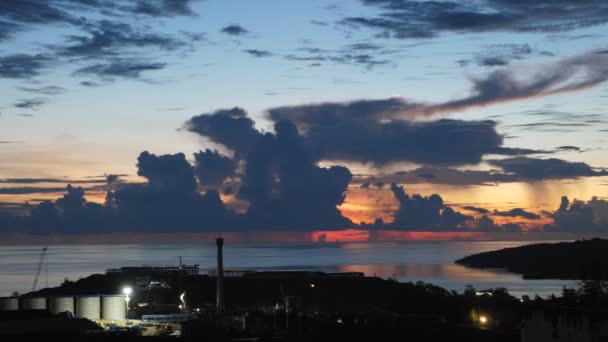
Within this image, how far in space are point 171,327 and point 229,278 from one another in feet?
214

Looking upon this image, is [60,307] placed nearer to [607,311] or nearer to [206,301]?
[206,301]

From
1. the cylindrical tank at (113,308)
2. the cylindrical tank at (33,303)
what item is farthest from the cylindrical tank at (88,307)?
the cylindrical tank at (33,303)

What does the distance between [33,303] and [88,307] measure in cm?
408

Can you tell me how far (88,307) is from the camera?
70688 millimetres

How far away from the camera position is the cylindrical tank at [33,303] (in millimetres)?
70000

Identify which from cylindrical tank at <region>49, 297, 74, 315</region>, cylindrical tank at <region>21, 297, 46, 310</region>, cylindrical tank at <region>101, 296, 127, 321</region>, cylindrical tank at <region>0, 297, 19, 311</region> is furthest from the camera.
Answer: cylindrical tank at <region>0, 297, 19, 311</region>

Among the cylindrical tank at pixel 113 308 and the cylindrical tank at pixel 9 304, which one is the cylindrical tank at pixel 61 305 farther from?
the cylindrical tank at pixel 9 304

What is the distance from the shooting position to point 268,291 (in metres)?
120

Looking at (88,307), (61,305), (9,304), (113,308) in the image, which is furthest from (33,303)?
(113,308)

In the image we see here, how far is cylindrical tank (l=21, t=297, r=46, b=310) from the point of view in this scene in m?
70.0

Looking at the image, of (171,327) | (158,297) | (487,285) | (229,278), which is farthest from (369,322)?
(487,285)

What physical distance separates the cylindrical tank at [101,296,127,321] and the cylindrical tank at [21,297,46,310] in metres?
4.40

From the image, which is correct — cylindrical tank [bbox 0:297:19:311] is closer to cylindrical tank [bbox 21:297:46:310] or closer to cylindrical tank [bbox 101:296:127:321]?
cylindrical tank [bbox 21:297:46:310]

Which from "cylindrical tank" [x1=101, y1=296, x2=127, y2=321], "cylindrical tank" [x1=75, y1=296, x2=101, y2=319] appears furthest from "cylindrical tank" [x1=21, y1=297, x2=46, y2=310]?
"cylindrical tank" [x1=101, y1=296, x2=127, y2=321]
